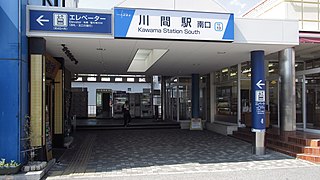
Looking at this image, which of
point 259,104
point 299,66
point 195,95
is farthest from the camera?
point 195,95

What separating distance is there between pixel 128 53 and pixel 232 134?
6113 millimetres

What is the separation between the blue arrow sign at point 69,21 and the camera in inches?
256

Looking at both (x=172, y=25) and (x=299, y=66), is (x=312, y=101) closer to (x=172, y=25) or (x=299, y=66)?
(x=299, y=66)

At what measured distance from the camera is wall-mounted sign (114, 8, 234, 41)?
6762 millimetres

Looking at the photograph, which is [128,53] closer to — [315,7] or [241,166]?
[241,166]

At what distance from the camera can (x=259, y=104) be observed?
842 centimetres

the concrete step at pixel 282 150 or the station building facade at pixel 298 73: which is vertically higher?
the station building facade at pixel 298 73

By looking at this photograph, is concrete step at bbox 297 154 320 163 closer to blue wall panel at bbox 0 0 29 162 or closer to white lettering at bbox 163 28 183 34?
white lettering at bbox 163 28 183 34

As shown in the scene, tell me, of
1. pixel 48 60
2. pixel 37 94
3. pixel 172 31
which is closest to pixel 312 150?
pixel 172 31

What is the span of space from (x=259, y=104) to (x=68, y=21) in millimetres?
5414

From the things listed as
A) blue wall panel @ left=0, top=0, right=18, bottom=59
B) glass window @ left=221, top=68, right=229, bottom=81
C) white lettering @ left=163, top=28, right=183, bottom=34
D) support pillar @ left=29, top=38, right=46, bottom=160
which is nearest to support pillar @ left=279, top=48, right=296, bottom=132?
glass window @ left=221, top=68, right=229, bottom=81

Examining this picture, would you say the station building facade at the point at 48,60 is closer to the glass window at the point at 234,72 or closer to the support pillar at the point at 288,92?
the support pillar at the point at 288,92

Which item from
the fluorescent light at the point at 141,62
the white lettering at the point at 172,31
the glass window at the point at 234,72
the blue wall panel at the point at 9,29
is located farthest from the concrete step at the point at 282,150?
the blue wall panel at the point at 9,29

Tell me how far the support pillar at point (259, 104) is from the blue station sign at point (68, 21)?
169 inches
